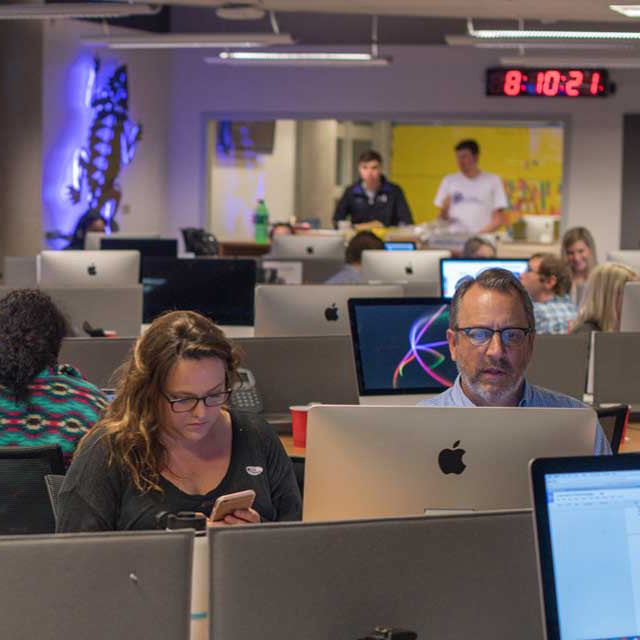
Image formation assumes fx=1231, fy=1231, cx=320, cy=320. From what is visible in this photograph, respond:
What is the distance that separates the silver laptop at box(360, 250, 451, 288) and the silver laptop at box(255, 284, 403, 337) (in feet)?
6.39

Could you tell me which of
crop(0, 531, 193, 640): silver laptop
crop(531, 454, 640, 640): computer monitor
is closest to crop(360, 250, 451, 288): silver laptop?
crop(531, 454, 640, 640): computer monitor

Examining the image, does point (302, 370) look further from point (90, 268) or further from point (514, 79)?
point (514, 79)

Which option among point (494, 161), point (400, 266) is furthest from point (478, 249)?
point (494, 161)

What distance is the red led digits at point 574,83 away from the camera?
12305 millimetres

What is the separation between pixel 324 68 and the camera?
1298 centimetres

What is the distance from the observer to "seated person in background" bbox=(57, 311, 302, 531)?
2.33 m

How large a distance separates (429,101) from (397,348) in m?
9.04

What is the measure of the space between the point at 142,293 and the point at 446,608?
4.13 m

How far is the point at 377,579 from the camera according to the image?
1546 millimetres

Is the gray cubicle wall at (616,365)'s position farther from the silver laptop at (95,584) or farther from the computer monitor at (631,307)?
the silver laptop at (95,584)

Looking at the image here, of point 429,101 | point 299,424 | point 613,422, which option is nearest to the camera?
point 613,422

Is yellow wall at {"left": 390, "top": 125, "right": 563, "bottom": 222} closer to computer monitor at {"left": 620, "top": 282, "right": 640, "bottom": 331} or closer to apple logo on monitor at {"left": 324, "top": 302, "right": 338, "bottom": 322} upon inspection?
computer monitor at {"left": 620, "top": 282, "right": 640, "bottom": 331}

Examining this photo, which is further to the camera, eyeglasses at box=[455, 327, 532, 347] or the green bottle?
the green bottle

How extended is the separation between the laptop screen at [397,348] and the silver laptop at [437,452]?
2.16 metres
